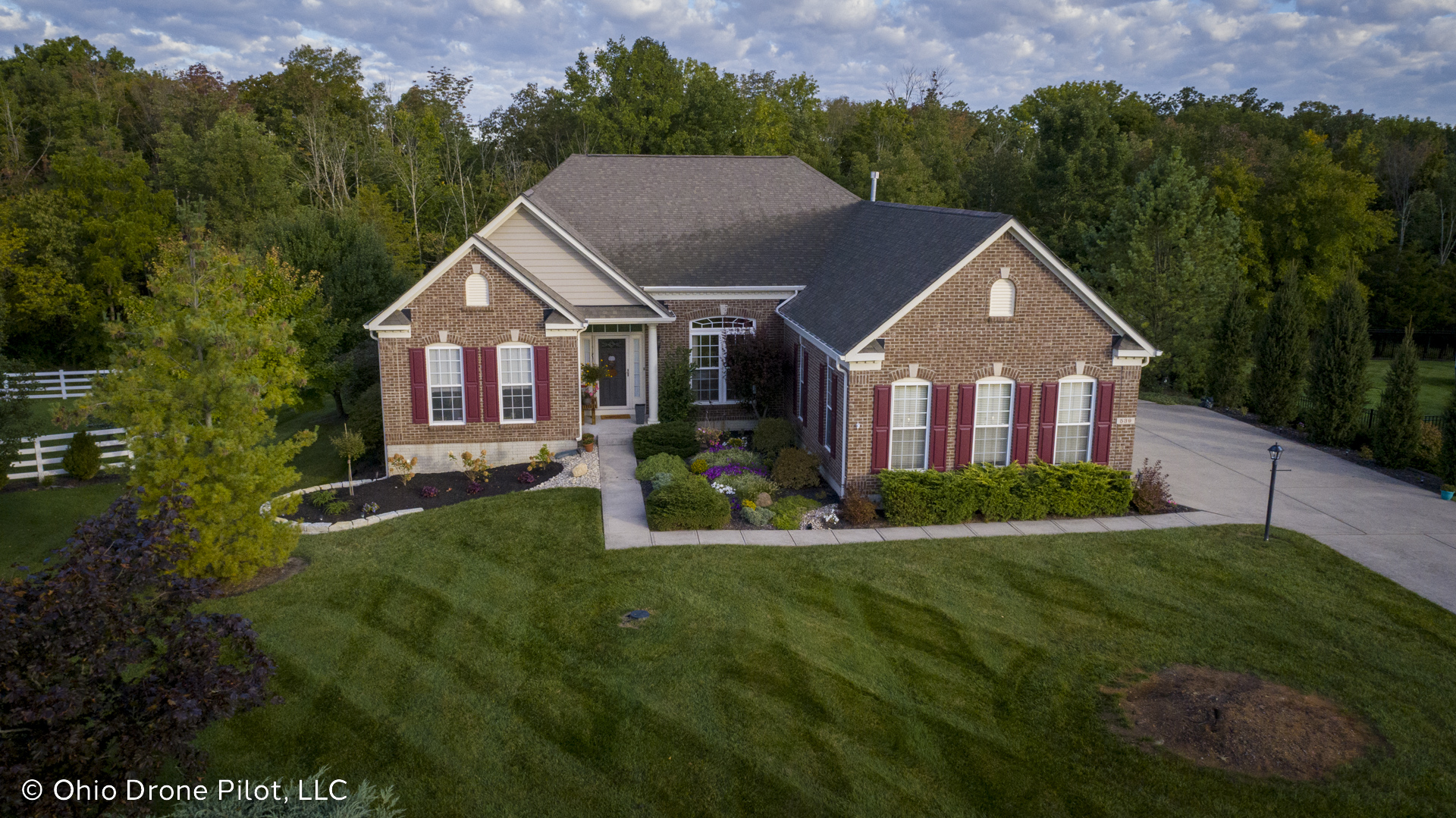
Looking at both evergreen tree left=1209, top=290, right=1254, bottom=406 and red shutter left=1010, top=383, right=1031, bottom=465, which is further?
evergreen tree left=1209, top=290, right=1254, bottom=406

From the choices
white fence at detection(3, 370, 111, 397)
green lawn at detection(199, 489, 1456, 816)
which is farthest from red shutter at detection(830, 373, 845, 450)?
white fence at detection(3, 370, 111, 397)

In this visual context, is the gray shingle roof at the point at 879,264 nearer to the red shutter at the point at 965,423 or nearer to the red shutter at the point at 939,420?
the red shutter at the point at 939,420

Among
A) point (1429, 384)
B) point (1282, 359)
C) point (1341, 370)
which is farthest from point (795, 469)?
point (1429, 384)

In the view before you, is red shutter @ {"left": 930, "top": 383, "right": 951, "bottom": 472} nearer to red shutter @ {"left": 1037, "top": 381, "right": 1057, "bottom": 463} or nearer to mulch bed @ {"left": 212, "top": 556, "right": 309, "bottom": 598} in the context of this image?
red shutter @ {"left": 1037, "top": 381, "right": 1057, "bottom": 463}

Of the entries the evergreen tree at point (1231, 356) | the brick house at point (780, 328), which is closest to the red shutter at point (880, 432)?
the brick house at point (780, 328)

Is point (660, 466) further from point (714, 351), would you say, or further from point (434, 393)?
point (714, 351)
